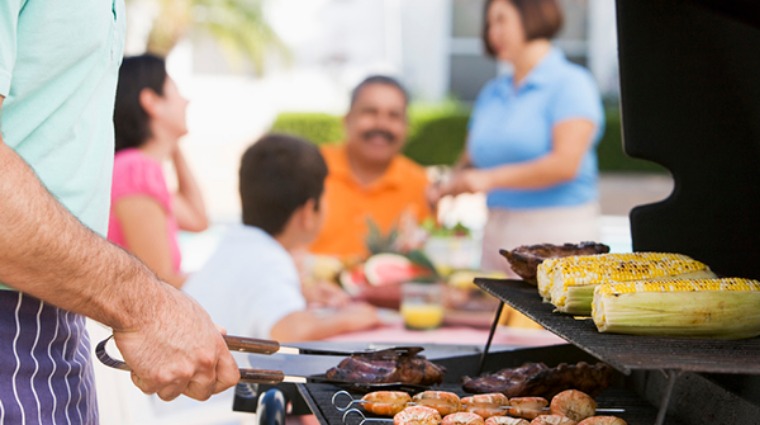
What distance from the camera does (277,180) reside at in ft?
13.6

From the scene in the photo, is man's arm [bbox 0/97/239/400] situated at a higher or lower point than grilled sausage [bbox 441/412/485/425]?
higher

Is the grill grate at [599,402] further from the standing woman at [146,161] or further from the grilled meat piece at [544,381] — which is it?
the standing woman at [146,161]

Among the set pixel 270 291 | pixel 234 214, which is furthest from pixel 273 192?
pixel 234 214

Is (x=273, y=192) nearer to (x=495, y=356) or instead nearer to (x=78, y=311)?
(x=495, y=356)

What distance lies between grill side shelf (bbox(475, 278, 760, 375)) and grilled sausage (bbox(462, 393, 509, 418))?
0.68ft

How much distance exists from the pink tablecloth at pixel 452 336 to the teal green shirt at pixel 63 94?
2192 mm

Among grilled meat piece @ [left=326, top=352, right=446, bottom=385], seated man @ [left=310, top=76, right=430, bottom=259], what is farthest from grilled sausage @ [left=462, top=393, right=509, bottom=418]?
seated man @ [left=310, top=76, right=430, bottom=259]

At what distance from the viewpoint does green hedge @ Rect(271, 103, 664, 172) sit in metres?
18.0

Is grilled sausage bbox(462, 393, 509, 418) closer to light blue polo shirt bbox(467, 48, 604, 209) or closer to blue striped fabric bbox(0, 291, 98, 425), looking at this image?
blue striped fabric bbox(0, 291, 98, 425)

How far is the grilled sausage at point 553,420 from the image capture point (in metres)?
1.85

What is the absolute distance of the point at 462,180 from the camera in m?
5.30

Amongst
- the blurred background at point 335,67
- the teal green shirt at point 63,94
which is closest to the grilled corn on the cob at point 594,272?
the teal green shirt at point 63,94

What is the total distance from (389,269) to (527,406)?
312 cm

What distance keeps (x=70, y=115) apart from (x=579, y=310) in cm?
94
